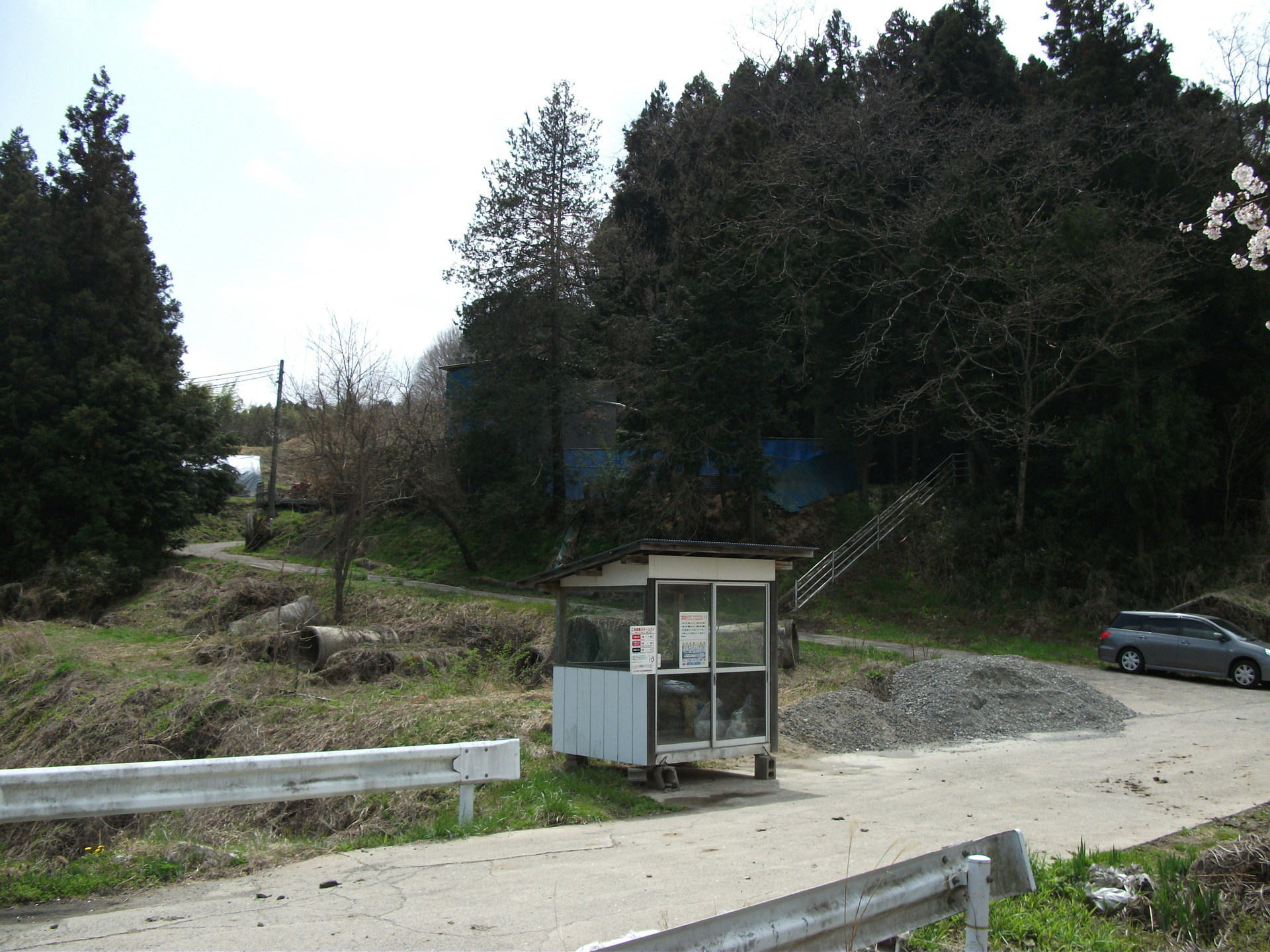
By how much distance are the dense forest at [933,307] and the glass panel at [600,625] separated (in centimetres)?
1992

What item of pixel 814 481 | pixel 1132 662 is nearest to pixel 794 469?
pixel 814 481

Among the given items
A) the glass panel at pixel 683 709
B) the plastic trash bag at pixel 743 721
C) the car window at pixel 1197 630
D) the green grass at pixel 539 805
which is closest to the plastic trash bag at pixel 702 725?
the glass panel at pixel 683 709

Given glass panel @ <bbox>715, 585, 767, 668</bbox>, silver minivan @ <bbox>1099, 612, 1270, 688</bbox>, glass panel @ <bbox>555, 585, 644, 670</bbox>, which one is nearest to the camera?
glass panel @ <bbox>555, 585, 644, 670</bbox>

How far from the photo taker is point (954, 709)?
1546 centimetres

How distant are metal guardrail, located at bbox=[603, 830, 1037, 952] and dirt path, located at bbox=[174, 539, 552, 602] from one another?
2589 centimetres

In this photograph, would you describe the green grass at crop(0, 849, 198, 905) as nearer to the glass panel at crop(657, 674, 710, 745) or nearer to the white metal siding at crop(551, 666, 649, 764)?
the white metal siding at crop(551, 666, 649, 764)

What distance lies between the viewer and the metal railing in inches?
1206

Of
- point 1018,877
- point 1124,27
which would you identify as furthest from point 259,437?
point 1018,877

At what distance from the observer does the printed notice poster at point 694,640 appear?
1073 centimetres

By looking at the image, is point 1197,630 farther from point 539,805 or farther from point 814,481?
point 539,805

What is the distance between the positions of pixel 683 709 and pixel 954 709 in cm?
676

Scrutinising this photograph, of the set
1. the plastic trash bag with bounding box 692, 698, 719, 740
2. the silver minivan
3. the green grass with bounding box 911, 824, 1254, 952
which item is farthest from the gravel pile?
the green grass with bounding box 911, 824, 1254, 952

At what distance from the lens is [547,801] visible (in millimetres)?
8898

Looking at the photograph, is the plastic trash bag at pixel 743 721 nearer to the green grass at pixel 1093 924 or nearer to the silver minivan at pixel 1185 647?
the green grass at pixel 1093 924
